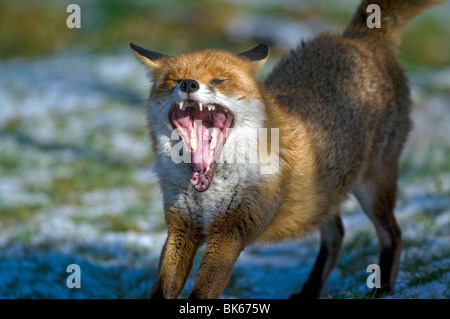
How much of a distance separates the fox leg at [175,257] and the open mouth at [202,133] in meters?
0.33

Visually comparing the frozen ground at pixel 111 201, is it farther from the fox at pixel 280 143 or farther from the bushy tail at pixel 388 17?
the bushy tail at pixel 388 17

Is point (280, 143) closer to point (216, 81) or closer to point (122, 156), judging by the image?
point (216, 81)

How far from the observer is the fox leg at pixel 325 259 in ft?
18.5

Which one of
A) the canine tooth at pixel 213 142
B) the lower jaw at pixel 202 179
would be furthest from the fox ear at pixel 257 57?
the lower jaw at pixel 202 179

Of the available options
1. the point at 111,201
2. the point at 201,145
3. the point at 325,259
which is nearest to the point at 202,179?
the point at 201,145

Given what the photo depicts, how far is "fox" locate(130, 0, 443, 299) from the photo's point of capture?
4145 mm

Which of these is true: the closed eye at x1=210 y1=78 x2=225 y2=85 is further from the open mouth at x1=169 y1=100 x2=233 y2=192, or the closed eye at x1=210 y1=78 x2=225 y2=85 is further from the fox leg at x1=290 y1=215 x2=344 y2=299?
the fox leg at x1=290 y1=215 x2=344 y2=299

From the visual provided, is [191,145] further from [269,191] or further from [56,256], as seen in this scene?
[56,256]

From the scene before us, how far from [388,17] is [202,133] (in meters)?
2.88

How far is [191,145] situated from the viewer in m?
4.11

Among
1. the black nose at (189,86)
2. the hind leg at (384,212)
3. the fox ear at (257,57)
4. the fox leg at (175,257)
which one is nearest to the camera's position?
the black nose at (189,86)

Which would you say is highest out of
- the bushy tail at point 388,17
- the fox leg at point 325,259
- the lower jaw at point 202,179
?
the bushy tail at point 388,17

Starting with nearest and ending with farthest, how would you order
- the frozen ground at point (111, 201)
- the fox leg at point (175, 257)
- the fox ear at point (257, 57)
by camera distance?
the fox leg at point (175, 257) < the fox ear at point (257, 57) < the frozen ground at point (111, 201)
